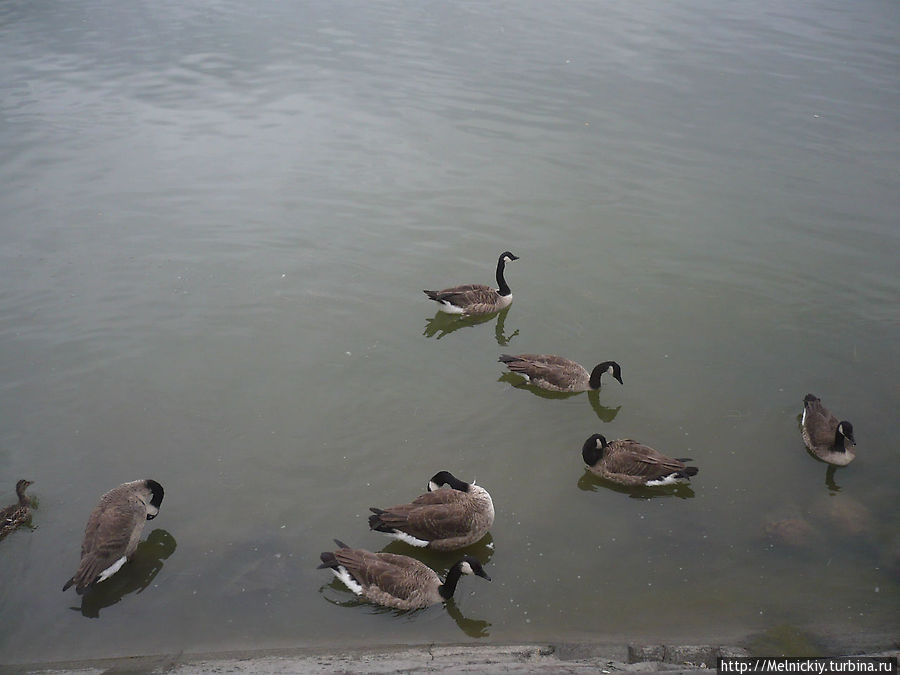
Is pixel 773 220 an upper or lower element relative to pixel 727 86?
lower

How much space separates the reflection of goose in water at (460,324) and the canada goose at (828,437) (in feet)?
14.6

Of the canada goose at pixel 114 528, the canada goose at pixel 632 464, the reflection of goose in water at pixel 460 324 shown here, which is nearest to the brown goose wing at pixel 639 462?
the canada goose at pixel 632 464

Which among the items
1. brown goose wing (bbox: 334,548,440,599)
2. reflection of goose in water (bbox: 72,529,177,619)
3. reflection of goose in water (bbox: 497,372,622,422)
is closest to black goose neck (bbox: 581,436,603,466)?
reflection of goose in water (bbox: 497,372,622,422)

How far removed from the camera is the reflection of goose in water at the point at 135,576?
25.1ft

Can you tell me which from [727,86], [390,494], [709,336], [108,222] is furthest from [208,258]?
[727,86]

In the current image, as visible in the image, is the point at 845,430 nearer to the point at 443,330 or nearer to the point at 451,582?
the point at 451,582

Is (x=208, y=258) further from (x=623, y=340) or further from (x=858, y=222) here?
(x=858, y=222)

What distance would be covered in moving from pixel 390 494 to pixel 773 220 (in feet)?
32.5

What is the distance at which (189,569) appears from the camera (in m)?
7.99

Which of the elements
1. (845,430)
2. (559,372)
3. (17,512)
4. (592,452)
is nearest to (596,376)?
(559,372)

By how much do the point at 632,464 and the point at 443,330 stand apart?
4.26 metres

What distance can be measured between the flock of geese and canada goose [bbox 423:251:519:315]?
3476 millimetres

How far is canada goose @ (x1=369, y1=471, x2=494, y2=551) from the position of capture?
8.08 meters

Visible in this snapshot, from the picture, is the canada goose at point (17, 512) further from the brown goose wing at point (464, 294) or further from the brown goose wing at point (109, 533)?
the brown goose wing at point (464, 294)
